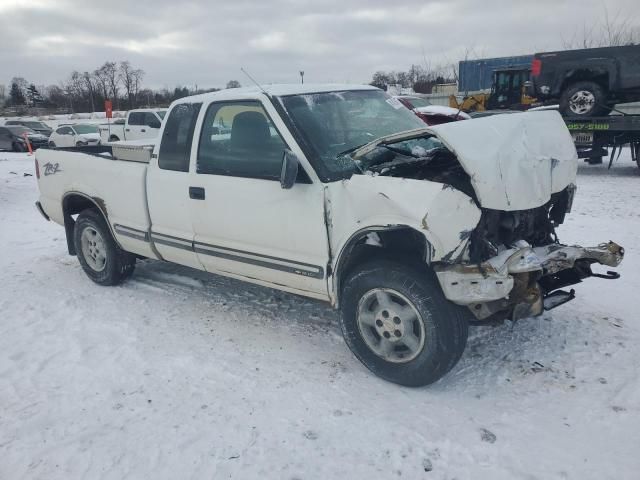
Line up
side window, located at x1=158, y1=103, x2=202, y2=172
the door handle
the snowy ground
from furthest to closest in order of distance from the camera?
side window, located at x1=158, y1=103, x2=202, y2=172, the door handle, the snowy ground

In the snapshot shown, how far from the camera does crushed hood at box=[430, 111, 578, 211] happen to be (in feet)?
9.23

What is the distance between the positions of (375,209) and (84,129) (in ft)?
71.4

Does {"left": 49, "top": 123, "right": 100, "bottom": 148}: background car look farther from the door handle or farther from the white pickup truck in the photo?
the door handle

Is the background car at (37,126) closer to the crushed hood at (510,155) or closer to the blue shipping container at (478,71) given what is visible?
the blue shipping container at (478,71)

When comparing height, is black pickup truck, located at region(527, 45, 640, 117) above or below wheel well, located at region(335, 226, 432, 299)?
above

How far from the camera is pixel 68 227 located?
5391 mm

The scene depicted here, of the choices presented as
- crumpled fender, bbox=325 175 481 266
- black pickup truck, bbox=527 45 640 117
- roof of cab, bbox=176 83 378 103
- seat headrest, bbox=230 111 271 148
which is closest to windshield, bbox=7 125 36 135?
black pickup truck, bbox=527 45 640 117

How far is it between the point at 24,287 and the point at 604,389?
17.3 feet

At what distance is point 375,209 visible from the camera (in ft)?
9.91

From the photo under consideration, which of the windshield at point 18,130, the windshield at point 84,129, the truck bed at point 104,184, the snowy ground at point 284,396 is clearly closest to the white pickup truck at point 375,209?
the truck bed at point 104,184

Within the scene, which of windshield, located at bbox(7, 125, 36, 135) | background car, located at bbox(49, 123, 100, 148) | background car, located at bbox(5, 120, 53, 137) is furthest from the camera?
background car, located at bbox(5, 120, 53, 137)

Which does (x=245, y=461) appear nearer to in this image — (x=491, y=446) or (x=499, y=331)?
(x=491, y=446)

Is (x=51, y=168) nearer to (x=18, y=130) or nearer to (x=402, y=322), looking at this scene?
(x=402, y=322)

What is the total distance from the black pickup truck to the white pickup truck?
8242 millimetres
